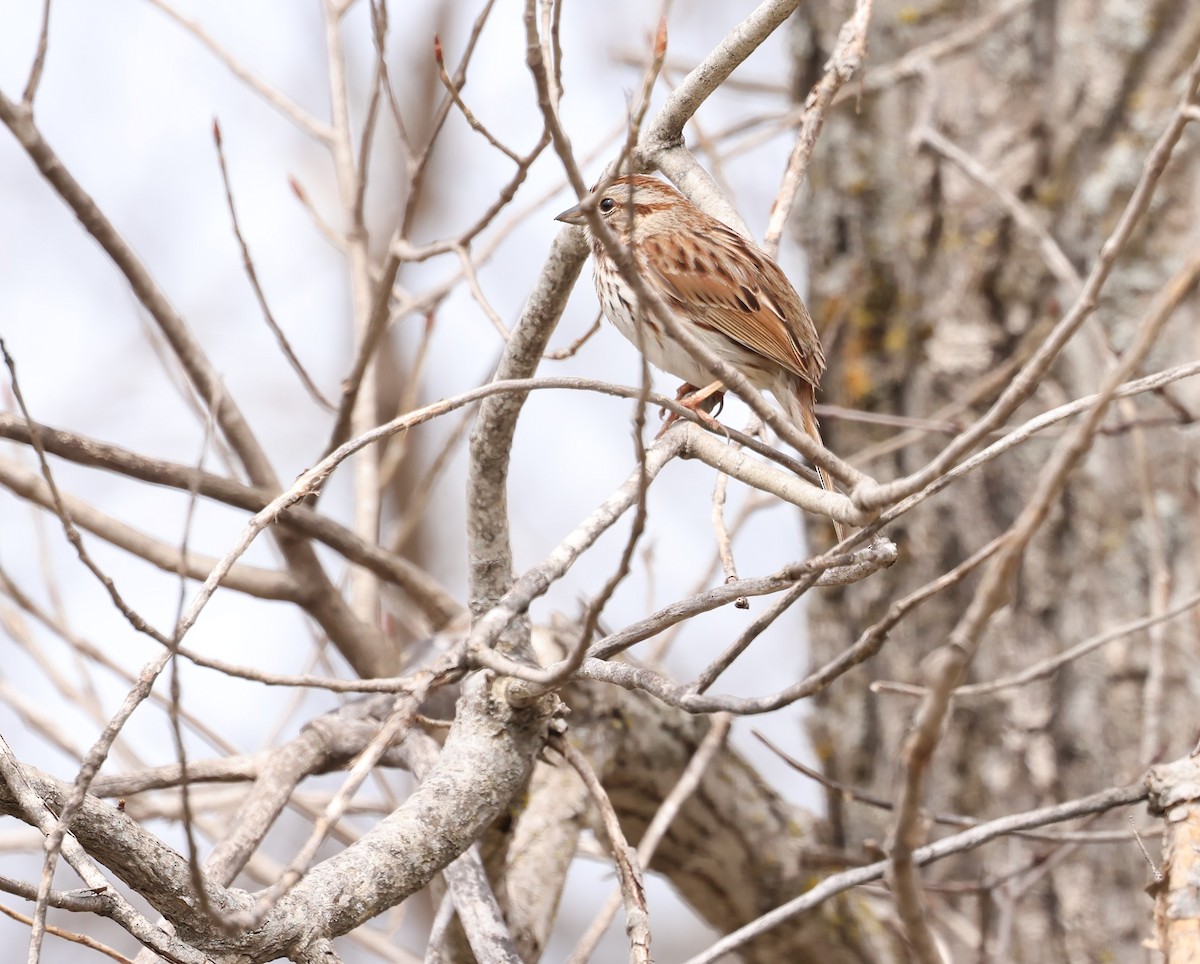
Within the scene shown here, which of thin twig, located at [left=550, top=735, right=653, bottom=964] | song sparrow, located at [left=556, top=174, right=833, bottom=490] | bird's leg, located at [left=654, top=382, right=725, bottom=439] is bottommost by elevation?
thin twig, located at [left=550, top=735, right=653, bottom=964]

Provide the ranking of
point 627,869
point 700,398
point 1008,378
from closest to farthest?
1. point 627,869
2. point 700,398
3. point 1008,378

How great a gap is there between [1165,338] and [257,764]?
8.97 ft

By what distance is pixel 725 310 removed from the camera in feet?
10.1

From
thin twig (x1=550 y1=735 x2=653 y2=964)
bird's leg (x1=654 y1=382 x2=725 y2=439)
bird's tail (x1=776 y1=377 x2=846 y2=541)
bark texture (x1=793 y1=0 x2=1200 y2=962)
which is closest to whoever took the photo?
thin twig (x1=550 y1=735 x2=653 y2=964)

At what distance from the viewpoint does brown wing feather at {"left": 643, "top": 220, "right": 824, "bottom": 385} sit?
9.75 ft

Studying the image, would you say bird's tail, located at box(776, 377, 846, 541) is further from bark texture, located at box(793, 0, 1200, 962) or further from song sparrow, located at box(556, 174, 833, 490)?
bark texture, located at box(793, 0, 1200, 962)

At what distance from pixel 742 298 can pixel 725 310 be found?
6 centimetres

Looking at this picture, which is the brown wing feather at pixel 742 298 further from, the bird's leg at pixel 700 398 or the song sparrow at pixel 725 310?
the bird's leg at pixel 700 398

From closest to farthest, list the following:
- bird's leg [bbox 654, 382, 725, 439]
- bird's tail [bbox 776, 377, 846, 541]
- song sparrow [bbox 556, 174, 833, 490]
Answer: bird's leg [bbox 654, 382, 725, 439], song sparrow [bbox 556, 174, 833, 490], bird's tail [bbox 776, 377, 846, 541]

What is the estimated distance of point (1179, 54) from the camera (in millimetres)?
3613

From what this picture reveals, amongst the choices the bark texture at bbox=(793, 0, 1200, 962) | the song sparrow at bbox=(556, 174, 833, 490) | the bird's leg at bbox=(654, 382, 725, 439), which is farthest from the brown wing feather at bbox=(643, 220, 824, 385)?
the bark texture at bbox=(793, 0, 1200, 962)

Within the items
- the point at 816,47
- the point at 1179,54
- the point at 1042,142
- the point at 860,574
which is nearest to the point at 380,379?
the point at 816,47

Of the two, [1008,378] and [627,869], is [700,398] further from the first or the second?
[1008,378]

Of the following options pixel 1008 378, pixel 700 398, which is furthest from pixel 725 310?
pixel 1008 378
